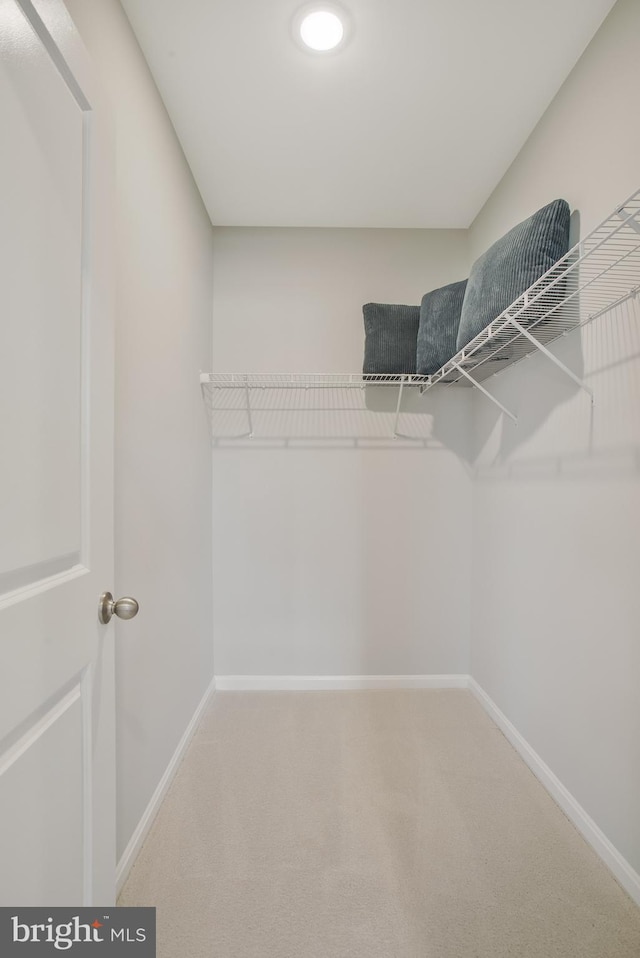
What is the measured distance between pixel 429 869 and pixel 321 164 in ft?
8.58

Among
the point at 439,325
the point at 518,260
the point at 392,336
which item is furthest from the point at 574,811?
the point at 392,336

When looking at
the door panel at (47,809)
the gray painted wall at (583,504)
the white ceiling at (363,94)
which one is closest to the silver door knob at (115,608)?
the door panel at (47,809)

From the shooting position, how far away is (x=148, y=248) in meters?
1.67

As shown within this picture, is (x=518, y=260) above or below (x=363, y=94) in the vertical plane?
below

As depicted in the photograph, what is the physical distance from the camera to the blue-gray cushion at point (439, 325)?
2.24 metres

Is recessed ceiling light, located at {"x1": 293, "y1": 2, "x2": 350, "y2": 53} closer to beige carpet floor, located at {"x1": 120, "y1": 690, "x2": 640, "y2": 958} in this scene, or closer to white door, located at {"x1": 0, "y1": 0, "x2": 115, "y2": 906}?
white door, located at {"x1": 0, "y1": 0, "x2": 115, "y2": 906}

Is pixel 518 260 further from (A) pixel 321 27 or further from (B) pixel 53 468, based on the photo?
(B) pixel 53 468

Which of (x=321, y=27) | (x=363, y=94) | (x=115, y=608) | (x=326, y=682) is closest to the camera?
(x=115, y=608)

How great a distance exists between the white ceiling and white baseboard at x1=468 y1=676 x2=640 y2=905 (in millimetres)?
2428

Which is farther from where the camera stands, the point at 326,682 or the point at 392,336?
the point at 326,682

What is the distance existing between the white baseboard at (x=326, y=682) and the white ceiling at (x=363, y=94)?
8.02 ft

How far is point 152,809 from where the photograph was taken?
1.66 m

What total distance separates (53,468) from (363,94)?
5.75 feet

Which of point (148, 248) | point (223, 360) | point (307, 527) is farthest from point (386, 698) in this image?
point (148, 248)
